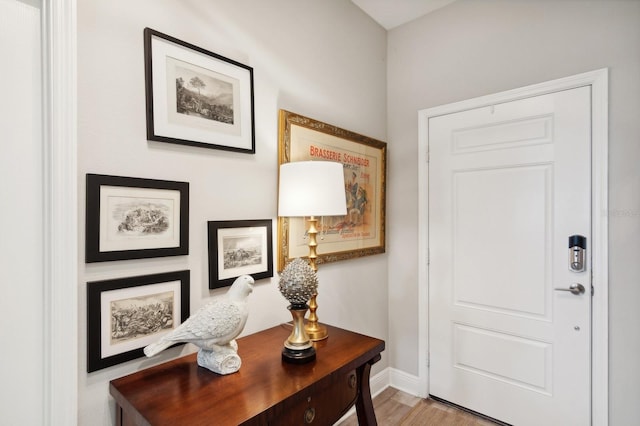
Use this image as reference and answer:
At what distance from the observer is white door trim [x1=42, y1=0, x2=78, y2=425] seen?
98cm

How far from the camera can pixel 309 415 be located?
110cm

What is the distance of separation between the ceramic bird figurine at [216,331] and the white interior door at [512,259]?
1620 mm

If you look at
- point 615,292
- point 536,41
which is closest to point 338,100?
point 536,41

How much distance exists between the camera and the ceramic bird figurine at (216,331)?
1.08 metres

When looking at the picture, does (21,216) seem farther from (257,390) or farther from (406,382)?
(406,382)

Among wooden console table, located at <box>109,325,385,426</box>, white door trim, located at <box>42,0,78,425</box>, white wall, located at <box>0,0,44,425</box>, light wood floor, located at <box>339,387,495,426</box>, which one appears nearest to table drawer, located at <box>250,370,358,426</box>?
wooden console table, located at <box>109,325,385,426</box>

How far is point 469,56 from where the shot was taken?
2.19 meters

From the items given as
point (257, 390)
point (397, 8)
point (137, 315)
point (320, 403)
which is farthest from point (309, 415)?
point (397, 8)

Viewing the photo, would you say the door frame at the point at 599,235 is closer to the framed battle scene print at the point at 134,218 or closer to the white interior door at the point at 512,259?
the white interior door at the point at 512,259

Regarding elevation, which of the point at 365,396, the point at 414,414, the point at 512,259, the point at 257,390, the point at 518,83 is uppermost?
the point at 518,83

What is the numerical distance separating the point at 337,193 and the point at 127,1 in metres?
1.06

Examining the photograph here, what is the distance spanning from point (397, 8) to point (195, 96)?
5.69ft

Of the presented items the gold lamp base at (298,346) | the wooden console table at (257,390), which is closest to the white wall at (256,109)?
the wooden console table at (257,390)

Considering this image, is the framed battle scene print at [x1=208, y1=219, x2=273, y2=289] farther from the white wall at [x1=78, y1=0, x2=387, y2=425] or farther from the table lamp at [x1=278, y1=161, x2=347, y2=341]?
the table lamp at [x1=278, y1=161, x2=347, y2=341]
